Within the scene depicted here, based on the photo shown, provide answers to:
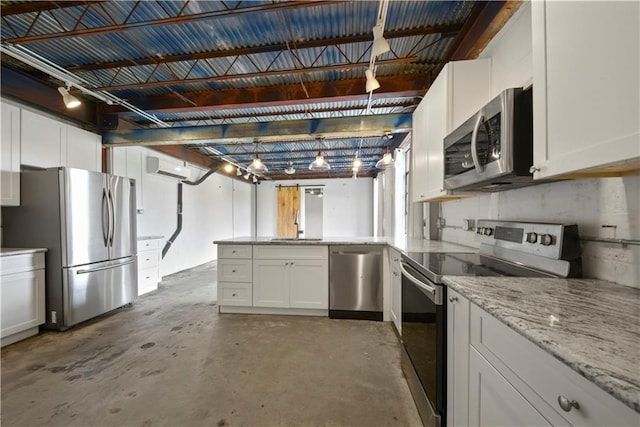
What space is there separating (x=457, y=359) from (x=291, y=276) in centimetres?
227

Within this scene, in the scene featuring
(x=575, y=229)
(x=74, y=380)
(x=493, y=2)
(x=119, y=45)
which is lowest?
(x=74, y=380)

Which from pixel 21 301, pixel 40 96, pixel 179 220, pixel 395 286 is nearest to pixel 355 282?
pixel 395 286

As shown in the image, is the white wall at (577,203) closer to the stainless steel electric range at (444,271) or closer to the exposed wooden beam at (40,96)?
the stainless steel electric range at (444,271)

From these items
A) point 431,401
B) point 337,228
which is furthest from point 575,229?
point 337,228

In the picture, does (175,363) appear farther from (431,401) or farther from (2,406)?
(431,401)

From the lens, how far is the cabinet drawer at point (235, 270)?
10.8ft

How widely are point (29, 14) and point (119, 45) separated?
1.98 feet

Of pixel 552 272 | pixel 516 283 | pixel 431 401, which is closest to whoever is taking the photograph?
pixel 516 283

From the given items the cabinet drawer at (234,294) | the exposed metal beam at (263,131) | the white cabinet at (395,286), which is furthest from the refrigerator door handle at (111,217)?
the white cabinet at (395,286)

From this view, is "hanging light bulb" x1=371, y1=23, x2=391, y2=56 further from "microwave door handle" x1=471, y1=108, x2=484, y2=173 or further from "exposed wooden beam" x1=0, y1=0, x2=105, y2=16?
"exposed wooden beam" x1=0, y1=0, x2=105, y2=16

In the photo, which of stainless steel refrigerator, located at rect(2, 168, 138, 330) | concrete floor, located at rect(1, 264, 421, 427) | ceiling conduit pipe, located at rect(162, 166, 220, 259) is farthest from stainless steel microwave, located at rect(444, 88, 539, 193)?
ceiling conduit pipe, located at rect(162, 166, 220, 259)

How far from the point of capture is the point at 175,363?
2.22 meters

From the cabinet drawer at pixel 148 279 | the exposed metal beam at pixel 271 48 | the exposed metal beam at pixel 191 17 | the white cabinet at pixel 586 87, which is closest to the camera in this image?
the white cabinet at pixel 586 87

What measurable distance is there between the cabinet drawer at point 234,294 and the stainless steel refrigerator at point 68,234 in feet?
4.65
